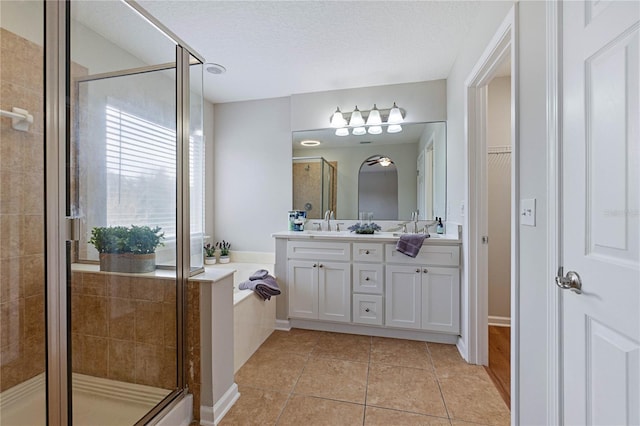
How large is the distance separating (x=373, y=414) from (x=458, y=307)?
1149mm

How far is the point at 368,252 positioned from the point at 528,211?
137cm

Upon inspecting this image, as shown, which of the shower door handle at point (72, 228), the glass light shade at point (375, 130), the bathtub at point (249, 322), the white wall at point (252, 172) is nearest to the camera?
the shower door handle at point (72, 228)

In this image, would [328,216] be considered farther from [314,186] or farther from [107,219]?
[107,219]

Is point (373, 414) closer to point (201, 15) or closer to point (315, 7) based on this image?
point (315, 7)

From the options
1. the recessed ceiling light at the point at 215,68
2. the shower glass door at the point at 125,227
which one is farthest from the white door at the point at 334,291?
the recessed ceiling light at the point at 215,68

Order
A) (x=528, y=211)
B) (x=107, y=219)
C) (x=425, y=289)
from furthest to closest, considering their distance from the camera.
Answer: (x=425, y=289) → (x=107, y=219) → (x=528, y=211)

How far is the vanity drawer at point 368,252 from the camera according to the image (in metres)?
2.39

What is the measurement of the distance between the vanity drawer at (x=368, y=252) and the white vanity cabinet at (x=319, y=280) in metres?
0.07

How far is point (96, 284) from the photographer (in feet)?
4.49

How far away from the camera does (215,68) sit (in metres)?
2.47

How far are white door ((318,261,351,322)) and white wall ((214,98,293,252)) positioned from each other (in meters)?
0.91

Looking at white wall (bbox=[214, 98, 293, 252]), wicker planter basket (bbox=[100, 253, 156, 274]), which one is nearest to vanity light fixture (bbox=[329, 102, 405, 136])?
white wall (bbox=[214, 98, 293, 252])

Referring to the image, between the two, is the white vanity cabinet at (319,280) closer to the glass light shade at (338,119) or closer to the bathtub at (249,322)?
the bathtub at (249,322)

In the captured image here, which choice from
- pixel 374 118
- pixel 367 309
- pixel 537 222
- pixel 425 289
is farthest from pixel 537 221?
pixel 374 118
